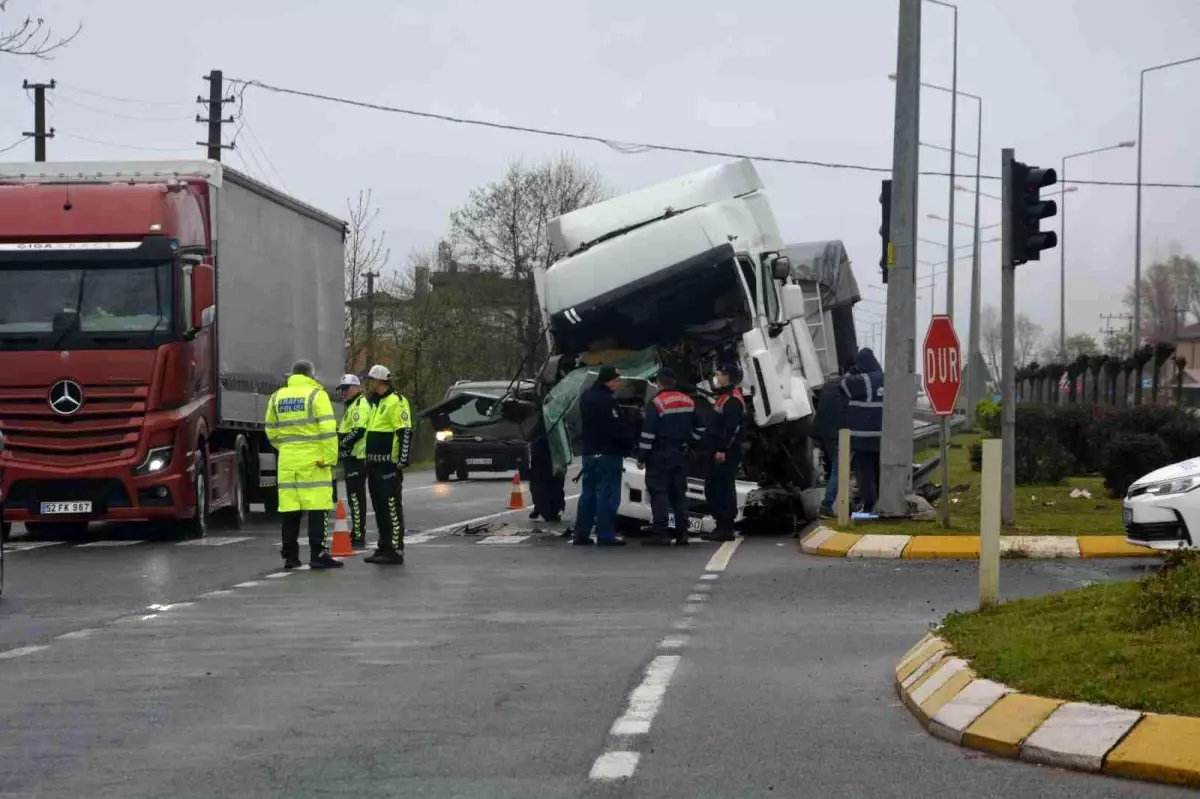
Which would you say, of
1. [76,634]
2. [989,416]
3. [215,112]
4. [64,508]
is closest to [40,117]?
[215,112]

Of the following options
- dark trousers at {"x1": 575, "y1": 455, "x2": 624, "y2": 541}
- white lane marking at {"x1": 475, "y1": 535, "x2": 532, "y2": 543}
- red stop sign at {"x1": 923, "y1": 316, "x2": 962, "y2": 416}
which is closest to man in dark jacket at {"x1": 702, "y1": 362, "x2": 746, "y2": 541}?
dark trousers at {"x1": 575, "y1": 455, "x2": 624, "y2": 541}

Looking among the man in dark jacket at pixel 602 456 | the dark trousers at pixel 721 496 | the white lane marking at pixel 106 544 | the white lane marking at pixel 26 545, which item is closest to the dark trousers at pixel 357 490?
the man in dark jacket at pixel 602 456

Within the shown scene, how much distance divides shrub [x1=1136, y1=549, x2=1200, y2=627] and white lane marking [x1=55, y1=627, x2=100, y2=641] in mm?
6374

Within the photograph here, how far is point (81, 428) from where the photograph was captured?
1984 cm

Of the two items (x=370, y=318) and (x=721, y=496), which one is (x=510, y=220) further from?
(x=721, y=496)

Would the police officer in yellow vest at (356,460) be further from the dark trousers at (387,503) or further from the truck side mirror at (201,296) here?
the dark trousers at (387,503)

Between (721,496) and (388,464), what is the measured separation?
3.96 metres

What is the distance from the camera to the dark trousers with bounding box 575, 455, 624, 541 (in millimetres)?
19656

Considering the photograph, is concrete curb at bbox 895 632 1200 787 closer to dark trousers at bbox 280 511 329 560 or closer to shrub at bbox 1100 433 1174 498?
dark trousers at bbox 280 511 329 560

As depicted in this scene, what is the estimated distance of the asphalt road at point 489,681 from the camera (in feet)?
23.4

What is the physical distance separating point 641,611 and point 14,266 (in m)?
9.77

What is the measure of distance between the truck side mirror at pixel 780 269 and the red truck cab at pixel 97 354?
603 cm

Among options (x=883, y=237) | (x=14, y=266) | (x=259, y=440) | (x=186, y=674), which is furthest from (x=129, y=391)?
(x=186, y=674)

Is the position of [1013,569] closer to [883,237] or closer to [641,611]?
[641,611]
